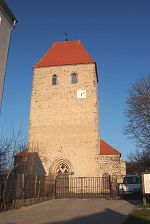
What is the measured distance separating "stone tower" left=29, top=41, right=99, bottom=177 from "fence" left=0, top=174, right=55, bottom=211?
8.14 meters

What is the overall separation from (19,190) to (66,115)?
579 inches

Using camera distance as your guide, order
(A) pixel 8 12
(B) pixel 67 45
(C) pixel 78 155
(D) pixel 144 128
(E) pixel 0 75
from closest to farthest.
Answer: (E) pixel 0 75 → (A) pixel 8 12 → (D) pixel 144 128 → (C) pixel 78 155 → (B) pixel 67 45

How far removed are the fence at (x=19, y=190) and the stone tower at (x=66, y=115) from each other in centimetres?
814

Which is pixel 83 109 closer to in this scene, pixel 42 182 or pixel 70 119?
pixel 70 119

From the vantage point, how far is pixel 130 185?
23016 mm

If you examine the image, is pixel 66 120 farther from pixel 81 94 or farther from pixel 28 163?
pixel 28 163

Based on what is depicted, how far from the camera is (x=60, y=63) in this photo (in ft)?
105

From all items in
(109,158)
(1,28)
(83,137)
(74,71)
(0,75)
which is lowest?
Answer: (109,158)

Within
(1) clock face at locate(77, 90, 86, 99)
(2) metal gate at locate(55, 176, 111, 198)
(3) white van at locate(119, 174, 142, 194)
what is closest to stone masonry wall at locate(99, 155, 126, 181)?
(2) metal gate at locate(55, 176, 111, 198)

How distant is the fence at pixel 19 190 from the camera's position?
47.0 ft

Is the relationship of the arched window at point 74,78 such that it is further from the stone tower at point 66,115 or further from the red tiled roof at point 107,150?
the red tiled roof at point 107,150

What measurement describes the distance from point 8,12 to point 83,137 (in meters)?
15.8

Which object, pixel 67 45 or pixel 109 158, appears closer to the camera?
pixel 109 158

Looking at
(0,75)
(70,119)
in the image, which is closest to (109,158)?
(70,119)
